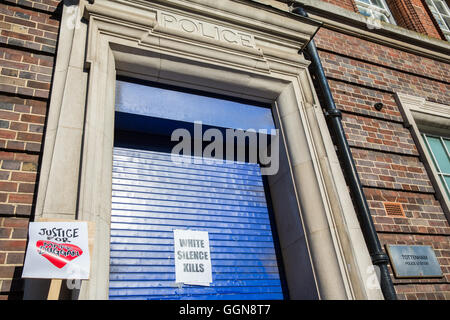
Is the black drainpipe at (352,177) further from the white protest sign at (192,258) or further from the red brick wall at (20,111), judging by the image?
the red brick wall at (20,111)

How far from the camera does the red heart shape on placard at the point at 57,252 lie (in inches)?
79.7

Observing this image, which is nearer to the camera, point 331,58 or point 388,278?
point 388,278

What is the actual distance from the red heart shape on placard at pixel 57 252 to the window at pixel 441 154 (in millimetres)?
4924

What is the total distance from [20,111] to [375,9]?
735 centimetres

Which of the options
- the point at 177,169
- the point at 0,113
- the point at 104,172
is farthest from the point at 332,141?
the point at 0,113

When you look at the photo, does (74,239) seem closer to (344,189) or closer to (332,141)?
(344,189)

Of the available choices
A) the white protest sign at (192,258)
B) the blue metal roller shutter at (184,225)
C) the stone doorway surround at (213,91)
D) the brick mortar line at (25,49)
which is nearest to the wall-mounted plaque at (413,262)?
the stone doorway surround at (213,91)

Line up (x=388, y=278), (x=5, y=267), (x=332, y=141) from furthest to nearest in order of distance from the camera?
(x=332, y=141) → (x=388, y=278) → (x=5, y=267)

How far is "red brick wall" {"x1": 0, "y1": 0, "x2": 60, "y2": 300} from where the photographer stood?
236 cm

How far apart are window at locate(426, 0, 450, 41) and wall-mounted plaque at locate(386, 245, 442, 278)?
609 cm

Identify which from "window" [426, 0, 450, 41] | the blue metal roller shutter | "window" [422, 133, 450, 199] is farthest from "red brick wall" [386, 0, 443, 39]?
the blue metal roller shutter
